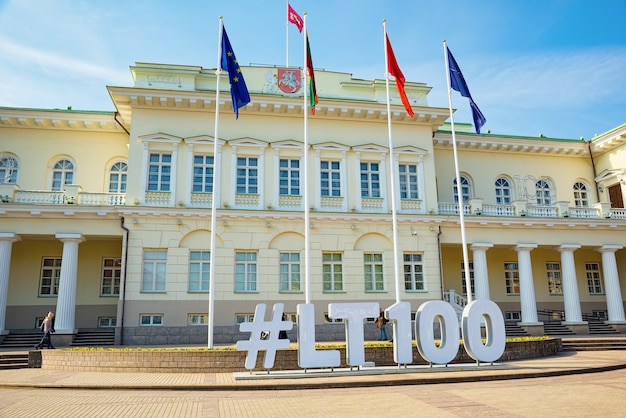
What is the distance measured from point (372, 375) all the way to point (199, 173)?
15855 millimetres

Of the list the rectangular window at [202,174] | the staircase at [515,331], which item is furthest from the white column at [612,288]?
the rectangular window at [202,174]

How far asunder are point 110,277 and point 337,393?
62.4ft

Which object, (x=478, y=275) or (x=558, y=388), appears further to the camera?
(x=478, y=275)

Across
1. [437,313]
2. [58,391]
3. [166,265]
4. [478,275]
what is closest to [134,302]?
[166,265]

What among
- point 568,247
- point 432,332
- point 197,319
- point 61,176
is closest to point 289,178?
point 197,319

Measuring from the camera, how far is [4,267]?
24219mm

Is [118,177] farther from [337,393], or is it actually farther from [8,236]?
[337,393]

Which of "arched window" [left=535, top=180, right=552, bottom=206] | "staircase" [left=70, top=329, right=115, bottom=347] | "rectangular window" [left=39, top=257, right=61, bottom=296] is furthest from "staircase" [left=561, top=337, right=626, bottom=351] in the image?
"rectangular window" [left=39, top=257, right=61, bottom=296]

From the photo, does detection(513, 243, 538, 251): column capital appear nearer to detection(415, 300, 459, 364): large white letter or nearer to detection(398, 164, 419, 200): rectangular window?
detection(398, 164, 419, 200): rectangular window

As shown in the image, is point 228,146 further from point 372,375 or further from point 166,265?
point 372,375

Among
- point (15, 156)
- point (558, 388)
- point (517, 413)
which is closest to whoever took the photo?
point (517, 413)

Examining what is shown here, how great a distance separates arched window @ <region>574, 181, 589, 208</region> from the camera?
114ft

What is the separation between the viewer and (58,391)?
13.6 metres

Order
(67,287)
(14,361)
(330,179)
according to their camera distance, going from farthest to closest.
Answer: (330,179)
(67,287)
(14,361)
